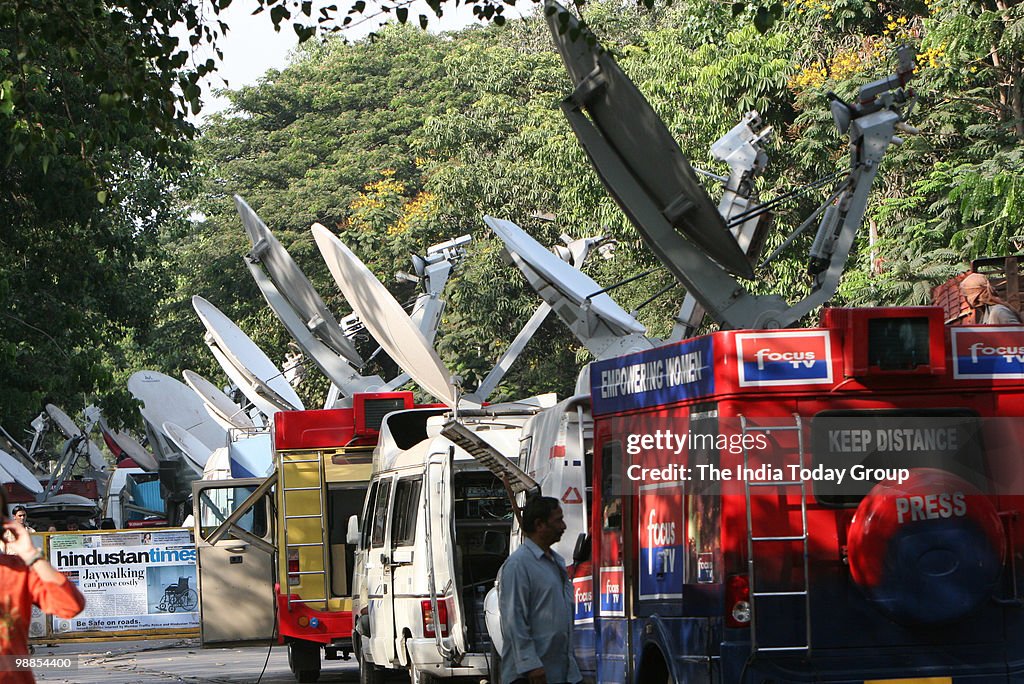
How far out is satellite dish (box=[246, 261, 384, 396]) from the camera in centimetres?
2280

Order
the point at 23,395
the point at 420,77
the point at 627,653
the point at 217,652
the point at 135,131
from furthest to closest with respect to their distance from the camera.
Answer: the point at 420,77 < the point at 217,652 < the point at 23,395 < the point at 135,131 < the point at 627,653

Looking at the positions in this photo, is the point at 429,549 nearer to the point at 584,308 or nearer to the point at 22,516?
the point at 584,308

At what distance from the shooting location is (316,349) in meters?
23.0

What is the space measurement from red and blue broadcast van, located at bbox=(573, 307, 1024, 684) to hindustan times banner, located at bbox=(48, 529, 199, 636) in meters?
16.4

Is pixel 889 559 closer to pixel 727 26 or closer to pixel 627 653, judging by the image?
pixel 627 653

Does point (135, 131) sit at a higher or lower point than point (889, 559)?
higher

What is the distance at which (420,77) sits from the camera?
63.8 m

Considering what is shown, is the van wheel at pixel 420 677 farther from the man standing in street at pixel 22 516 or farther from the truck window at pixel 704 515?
the truck window at pixel 704 515

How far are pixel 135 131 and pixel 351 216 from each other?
109ft

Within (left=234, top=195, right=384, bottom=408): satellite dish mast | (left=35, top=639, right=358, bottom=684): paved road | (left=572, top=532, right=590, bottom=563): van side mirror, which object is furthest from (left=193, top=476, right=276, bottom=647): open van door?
(left=572, top=532, right=590, bottom=563): van side mirror

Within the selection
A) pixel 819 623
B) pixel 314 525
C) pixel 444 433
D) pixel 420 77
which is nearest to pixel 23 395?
pixel 314 525

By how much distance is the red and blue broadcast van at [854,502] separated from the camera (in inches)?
330

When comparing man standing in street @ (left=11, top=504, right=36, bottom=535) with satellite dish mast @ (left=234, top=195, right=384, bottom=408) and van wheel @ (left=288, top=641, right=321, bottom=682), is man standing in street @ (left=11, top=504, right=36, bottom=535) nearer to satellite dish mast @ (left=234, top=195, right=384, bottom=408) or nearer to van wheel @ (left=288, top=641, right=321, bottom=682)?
van wheel @ (left=288, top=641, right=321, bottom=682)

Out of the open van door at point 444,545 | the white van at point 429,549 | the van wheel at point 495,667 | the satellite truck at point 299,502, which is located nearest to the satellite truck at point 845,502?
the van wheel at point 495,667
